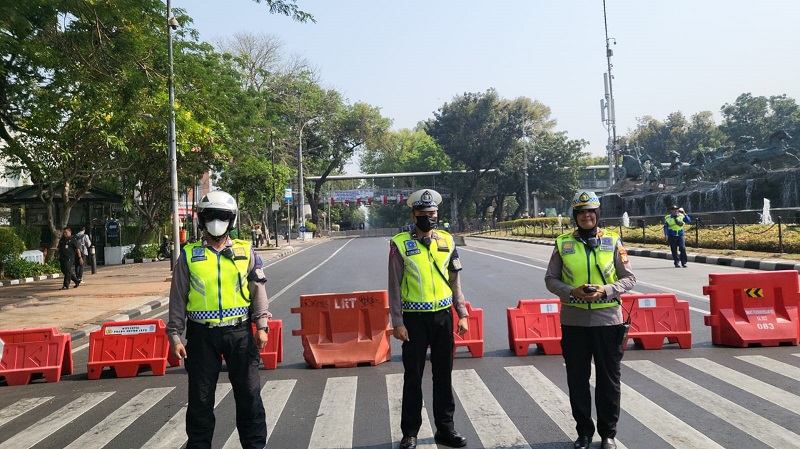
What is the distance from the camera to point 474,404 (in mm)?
5789

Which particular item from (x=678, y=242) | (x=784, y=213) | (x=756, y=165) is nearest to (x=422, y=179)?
(x=756, y=165)

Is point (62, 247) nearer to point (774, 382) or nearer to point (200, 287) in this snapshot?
point (200, 287)

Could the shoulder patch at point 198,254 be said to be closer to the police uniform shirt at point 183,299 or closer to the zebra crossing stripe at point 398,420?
the police uniform shirt at point 183,299

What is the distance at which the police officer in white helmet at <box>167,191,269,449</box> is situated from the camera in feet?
13.8

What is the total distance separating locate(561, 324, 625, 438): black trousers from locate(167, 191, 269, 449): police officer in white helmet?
2.08 metres

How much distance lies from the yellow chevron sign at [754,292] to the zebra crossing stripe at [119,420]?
21.3ft

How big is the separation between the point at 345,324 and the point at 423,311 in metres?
3.23

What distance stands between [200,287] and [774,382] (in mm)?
5091

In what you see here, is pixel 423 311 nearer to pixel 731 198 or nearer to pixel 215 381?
pixel 215 381

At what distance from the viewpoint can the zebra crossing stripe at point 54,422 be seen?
17.1 ft

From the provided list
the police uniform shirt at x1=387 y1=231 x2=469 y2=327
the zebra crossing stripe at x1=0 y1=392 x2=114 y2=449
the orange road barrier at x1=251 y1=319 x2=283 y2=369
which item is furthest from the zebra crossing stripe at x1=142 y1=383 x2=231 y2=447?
the police uniform shirt at x1=387 y1=231 x2=469 y2=327

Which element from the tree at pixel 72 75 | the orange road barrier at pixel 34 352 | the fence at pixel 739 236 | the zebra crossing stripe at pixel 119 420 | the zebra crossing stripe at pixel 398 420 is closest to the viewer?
the zebra crossing stripe at pixel 398 420

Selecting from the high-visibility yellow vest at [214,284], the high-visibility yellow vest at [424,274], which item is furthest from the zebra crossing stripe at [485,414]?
the high-visibility yellow vest at [214,284]

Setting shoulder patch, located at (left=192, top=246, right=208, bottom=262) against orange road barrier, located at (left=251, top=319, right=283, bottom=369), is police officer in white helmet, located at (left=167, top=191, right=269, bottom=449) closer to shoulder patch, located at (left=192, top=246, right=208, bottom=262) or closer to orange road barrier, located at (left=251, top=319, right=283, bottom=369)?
shoulder patch, located at (left=192, top=246, right=208, bottom=262)
